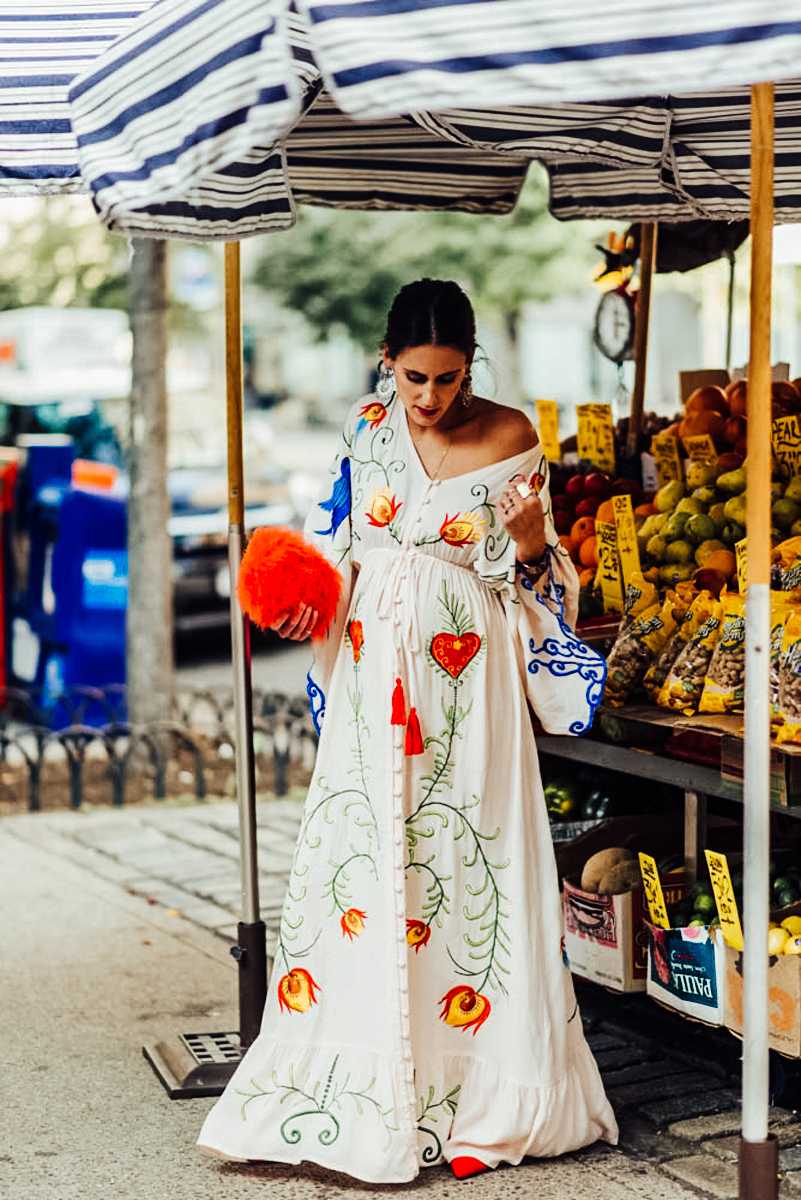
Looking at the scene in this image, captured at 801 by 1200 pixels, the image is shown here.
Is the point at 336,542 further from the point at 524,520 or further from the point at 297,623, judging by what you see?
the point at 524,520

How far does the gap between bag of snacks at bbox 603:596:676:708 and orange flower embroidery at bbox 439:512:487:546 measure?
80 centimetres

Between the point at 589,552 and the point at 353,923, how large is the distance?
1738mm

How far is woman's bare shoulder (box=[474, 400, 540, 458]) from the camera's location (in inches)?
145

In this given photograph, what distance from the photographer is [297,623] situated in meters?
3.62

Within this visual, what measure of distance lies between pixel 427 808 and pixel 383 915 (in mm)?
267

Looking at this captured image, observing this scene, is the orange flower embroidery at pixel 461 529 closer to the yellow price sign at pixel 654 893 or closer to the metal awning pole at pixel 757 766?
the metal awning pole at pixel 757 766

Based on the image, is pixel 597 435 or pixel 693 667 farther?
pixel 597 435

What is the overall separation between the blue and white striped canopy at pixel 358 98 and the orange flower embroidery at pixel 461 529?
82 centimetres

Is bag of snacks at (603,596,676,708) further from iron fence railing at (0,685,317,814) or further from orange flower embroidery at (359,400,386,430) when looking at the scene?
iron fence railing at (0,685,317,814)

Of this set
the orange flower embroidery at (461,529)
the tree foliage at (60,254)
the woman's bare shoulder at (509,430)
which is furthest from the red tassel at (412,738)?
the tree foliage at (60,254)

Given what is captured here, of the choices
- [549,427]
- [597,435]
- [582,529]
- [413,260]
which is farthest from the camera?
[413,260]

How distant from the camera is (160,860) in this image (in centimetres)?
668

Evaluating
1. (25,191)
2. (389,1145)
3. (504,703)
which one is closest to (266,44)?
(25,191)

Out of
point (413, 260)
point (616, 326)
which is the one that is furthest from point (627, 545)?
point (413, 260)
